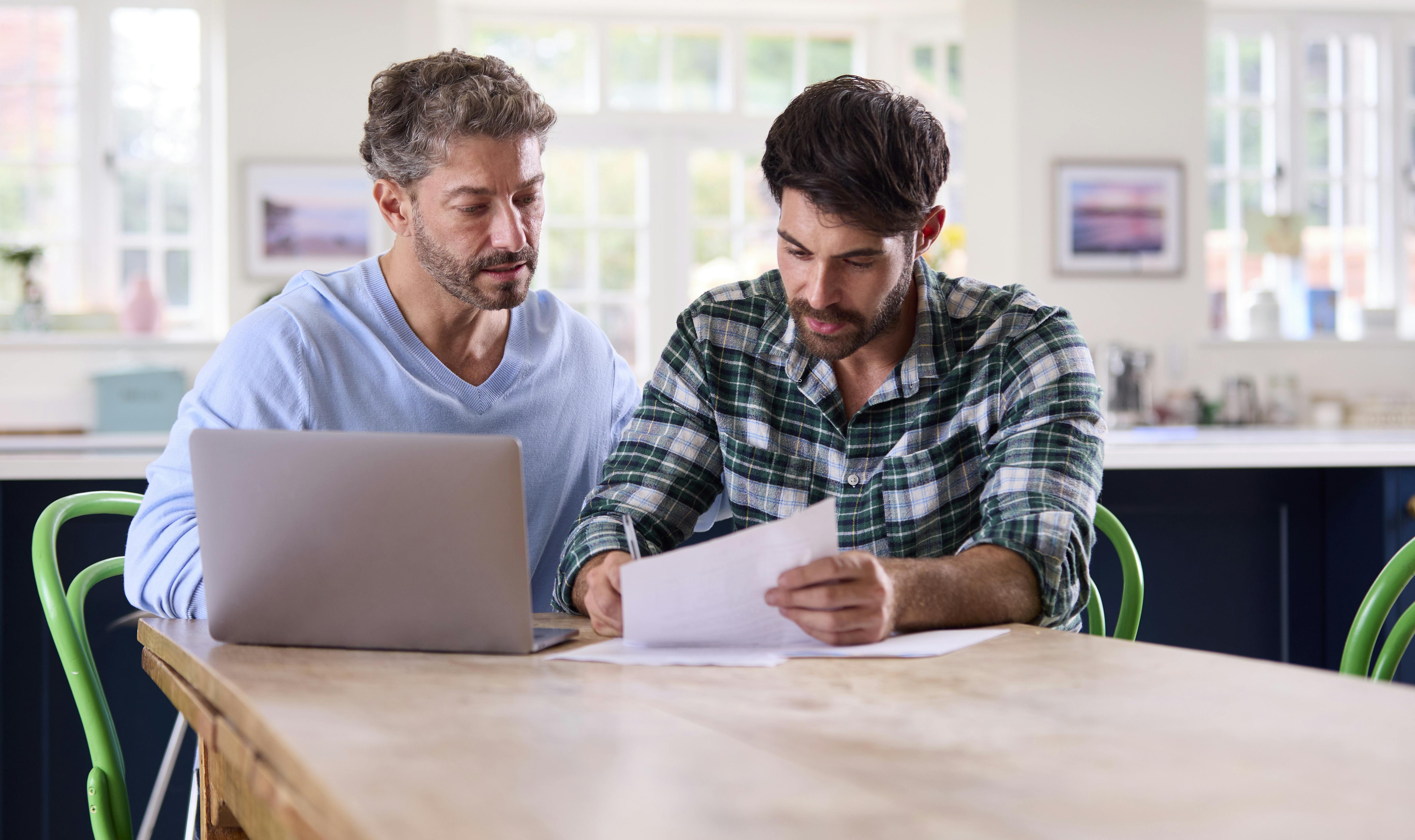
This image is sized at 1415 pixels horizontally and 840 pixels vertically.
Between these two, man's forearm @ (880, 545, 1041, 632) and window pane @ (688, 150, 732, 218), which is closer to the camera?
man's forearm @ (880, 545, 1041, 632)

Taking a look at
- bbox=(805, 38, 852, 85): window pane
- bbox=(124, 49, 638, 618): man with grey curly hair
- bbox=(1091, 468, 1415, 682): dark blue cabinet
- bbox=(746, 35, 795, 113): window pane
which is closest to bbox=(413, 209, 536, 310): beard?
bbox=(124, 49, 638, 618): man with grey curly hair

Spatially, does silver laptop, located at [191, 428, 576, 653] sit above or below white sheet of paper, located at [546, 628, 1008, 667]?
above

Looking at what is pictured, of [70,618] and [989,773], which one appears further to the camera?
[70,618]

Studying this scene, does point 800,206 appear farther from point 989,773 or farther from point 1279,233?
point 1279,233

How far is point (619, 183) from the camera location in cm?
581

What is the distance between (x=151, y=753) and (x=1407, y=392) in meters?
5.52

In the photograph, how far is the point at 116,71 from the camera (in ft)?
17.6

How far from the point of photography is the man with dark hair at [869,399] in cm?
132

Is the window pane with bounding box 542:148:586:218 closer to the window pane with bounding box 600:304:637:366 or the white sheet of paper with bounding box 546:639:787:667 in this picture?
the window pane with bounding box 600:304:637:366

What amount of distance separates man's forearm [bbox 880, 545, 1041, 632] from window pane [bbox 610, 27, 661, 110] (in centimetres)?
487

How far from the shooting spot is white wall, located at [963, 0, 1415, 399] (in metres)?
5.44

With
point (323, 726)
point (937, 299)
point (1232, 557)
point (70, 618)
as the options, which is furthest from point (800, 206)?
point (1232, 557)

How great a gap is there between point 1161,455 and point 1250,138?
411 centimetres

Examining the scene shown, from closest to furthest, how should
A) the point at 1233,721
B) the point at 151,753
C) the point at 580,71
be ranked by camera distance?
the point at 1233,721 → the point at 151,753 → the point at 580,71
